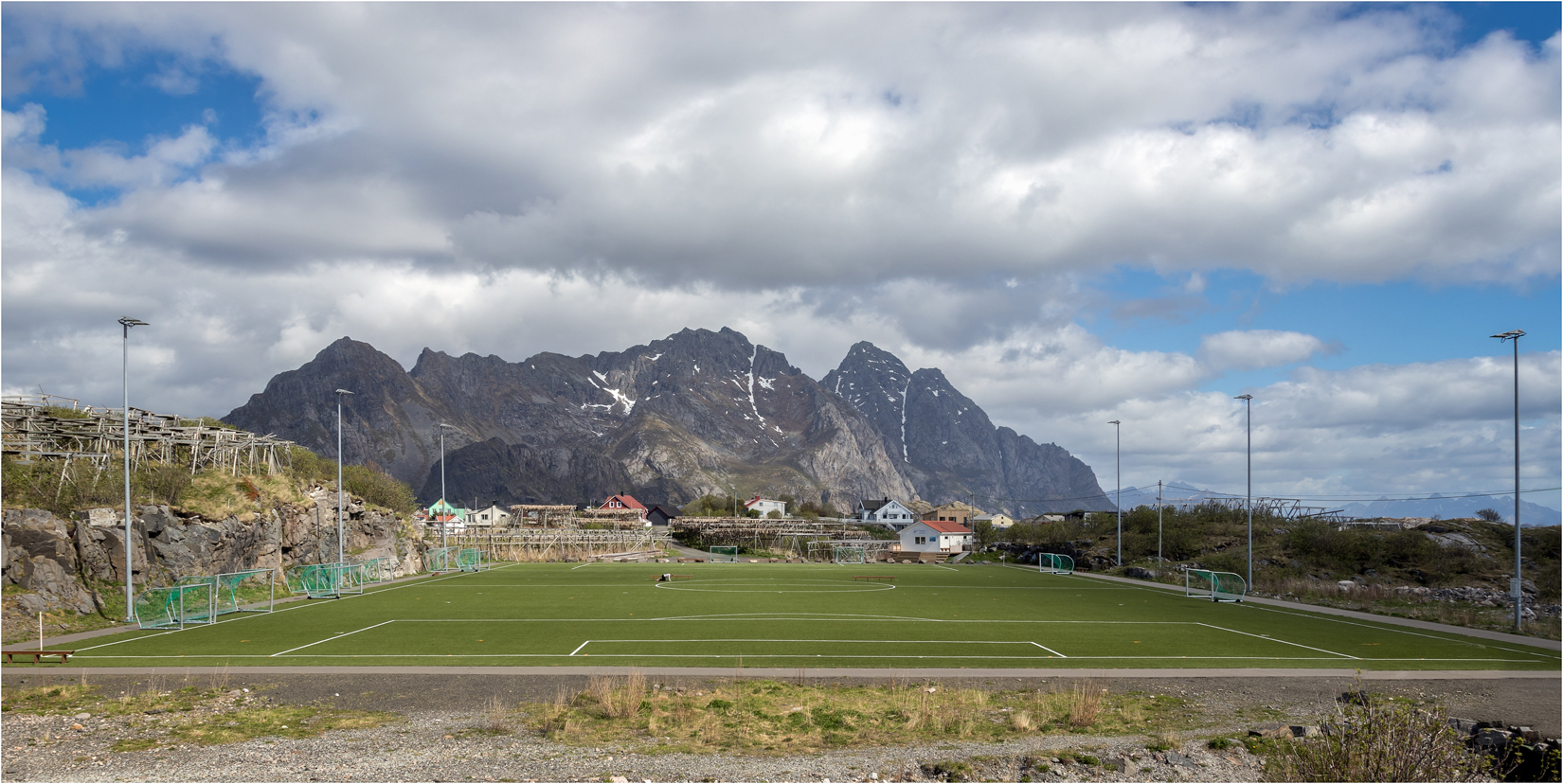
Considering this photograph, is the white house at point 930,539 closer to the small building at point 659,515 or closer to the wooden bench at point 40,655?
the small building at point 659,515

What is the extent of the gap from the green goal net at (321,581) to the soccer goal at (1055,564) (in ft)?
121

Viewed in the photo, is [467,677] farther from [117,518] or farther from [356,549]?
[356,549]

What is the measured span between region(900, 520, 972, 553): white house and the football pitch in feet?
172

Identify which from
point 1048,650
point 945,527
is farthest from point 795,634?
point 945,527

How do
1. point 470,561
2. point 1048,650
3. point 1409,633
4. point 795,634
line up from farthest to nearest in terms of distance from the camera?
point 470,561, point 1409,633, point 795,634, point 1048,650

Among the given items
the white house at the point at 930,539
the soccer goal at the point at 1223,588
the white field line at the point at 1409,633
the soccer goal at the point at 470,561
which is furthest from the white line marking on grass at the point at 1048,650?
the white house at the point at 930,539

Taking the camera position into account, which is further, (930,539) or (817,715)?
(930,539)

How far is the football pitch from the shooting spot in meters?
17.9

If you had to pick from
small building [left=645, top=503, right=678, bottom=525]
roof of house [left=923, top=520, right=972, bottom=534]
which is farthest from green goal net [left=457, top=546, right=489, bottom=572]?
small building [left=645, top=503, right=678, bottom=525]

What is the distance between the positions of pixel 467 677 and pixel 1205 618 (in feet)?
71.9

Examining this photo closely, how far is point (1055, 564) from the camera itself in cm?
5178

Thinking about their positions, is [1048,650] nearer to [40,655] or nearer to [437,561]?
[40,655]

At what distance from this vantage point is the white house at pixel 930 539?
87.9 meters

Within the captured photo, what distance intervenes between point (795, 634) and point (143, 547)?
68.9 ft
